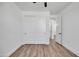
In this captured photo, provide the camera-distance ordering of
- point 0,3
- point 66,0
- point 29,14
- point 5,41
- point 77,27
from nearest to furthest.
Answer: point 0,3
point 5,41
point 77,27
point 66,0
point 29,14

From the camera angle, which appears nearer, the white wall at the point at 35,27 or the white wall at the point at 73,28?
the white wall at the point at 73,28

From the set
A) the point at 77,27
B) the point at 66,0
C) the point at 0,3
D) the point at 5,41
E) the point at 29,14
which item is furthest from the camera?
the point at 29,14

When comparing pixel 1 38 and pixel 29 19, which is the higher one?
pixel 29 19

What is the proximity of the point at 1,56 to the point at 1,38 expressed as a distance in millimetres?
655

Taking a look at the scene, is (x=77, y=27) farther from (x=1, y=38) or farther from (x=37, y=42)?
(x=37, y=42)

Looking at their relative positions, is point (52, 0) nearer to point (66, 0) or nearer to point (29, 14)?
point (66, 0)

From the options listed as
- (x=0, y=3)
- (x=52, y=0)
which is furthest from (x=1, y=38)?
(x=52, y=0)

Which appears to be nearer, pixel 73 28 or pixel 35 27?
pixel 73 28

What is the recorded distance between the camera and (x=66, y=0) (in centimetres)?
443

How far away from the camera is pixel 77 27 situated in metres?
4.10

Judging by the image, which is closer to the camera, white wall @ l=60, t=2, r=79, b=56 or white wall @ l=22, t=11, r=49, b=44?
white wall @ l=60, t=2, r=79, b=56

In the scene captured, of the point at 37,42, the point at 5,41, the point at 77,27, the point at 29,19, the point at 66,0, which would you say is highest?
the point at 66,0

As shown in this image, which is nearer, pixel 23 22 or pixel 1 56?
pixel 1 56

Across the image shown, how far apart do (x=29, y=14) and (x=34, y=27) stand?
101 centimetres
